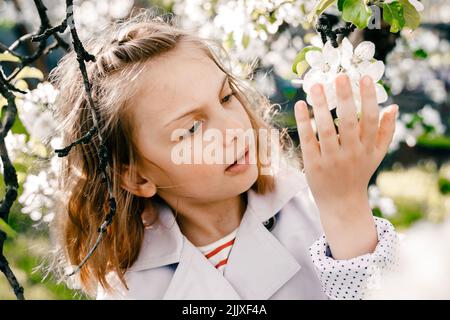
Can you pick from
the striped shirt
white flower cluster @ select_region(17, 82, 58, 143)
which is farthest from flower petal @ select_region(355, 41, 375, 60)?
white flower cluster @ select_region(17, 82, 58, 143)

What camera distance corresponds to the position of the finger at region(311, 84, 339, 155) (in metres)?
0.76

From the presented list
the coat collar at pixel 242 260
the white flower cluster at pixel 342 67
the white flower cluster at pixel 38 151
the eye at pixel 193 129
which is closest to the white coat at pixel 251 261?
the coat collar at pixel 242 260

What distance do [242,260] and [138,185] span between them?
0.26m

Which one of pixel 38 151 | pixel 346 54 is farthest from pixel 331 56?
pixel 38 151

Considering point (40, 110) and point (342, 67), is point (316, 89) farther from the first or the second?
point (40, 110)

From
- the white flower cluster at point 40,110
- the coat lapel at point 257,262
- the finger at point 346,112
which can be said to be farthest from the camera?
the white flower cluster at point 40,110

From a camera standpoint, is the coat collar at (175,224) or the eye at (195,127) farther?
the coat collar at (175,224)

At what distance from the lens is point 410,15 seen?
0.86m

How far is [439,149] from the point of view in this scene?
3.97 m

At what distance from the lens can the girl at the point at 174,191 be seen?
1103 millimetres

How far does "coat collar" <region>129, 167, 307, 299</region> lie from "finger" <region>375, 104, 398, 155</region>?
16.2 inches

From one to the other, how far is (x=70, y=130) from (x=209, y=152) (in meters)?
0.34

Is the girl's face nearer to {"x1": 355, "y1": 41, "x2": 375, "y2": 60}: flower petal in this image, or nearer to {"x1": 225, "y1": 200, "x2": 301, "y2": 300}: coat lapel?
{"x1": 225, "y1": 200, "x2": 301, "y2": 300}: coat lapel

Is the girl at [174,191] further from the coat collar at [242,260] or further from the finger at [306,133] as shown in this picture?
the finger at [306,133]
